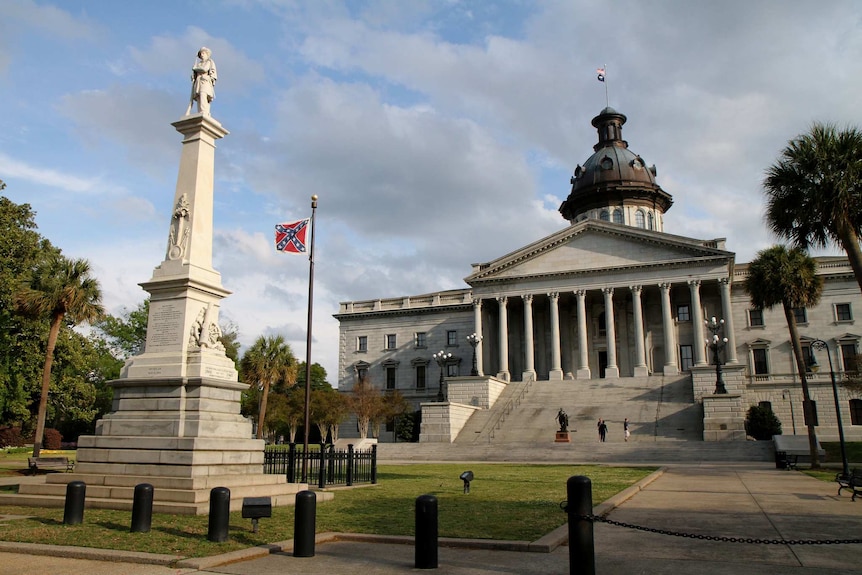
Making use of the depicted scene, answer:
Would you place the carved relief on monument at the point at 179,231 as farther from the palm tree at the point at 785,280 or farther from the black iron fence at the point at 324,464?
the palm tree at the point at 785,280

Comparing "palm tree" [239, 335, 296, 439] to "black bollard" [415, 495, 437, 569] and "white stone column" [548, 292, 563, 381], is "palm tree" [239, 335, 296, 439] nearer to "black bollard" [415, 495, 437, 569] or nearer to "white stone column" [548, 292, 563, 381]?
"white stone column" [548, 292, 563, 381]

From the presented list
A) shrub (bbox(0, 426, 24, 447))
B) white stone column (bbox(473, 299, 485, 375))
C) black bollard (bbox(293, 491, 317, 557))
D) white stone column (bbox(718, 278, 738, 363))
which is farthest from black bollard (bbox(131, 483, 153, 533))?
white stone column (bbox(718, 278, 738, 363))

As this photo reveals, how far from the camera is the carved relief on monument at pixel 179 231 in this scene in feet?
51.2

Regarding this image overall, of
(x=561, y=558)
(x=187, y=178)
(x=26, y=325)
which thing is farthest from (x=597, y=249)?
(x=561, y=558)

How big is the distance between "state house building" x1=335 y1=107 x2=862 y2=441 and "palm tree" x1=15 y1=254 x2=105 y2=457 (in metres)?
23.7

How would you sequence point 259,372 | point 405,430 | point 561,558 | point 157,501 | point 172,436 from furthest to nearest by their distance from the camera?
point 405,430 < point 259,372 < point 172,436 < point 157,501 < point 561,558

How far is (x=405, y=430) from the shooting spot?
55781 mm

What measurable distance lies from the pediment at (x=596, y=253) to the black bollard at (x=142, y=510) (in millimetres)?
54333

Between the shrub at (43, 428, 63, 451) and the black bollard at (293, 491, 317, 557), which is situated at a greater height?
the shrub at (43, 428, 63, 451)

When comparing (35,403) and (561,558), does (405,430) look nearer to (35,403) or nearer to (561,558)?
(35,403)

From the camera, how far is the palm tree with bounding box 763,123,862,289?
20.1 metres

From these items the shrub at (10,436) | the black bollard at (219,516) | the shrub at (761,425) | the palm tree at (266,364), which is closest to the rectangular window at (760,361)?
the shrub at (761,425)

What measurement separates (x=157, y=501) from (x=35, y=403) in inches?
1557

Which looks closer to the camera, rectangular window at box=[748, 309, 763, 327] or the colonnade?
the colonnade
